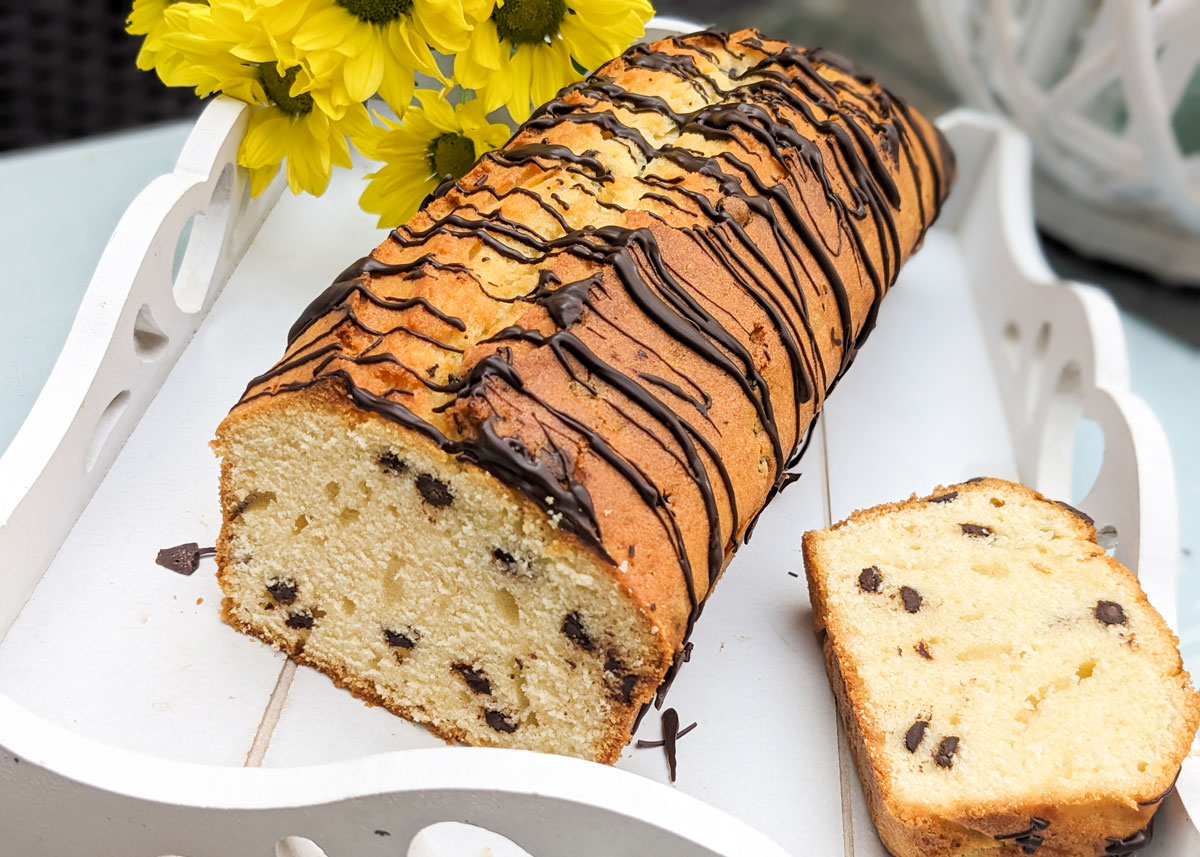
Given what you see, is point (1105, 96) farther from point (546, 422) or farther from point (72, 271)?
point (72, 271)

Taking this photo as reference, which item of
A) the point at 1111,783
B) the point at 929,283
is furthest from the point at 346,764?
the point at 929,283

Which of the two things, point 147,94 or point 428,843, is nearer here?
point 428,843

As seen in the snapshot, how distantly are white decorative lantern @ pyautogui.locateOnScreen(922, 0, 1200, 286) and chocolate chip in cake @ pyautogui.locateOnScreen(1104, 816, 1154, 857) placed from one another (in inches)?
74.7

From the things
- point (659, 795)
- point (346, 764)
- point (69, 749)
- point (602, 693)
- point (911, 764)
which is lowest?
point (69, 749)

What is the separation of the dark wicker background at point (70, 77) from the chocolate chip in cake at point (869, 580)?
2.90m

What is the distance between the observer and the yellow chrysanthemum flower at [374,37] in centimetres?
194

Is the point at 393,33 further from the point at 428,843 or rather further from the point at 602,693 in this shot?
the point at 428,843

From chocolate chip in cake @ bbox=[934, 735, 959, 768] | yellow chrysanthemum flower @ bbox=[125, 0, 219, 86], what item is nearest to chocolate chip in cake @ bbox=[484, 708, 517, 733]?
chocolate chip in cake @ bbox=[934, 735, 959, 768]

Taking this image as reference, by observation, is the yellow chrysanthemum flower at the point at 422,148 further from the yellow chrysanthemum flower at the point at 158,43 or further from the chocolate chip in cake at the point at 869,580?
the chocolate chip in cake at the point at 869,580

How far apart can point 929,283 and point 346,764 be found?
2070 millimetres

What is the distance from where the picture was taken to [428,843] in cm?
162

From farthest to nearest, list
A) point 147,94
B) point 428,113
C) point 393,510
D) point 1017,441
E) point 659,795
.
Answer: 1. point 147,94
2. point 1017,441
3. point 428,113
4. point 393,510
5. point 659,795

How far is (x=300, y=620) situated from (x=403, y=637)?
0.20 m

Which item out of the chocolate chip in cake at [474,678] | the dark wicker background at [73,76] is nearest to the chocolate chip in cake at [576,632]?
the chocolate chip in cake at [474,678]
